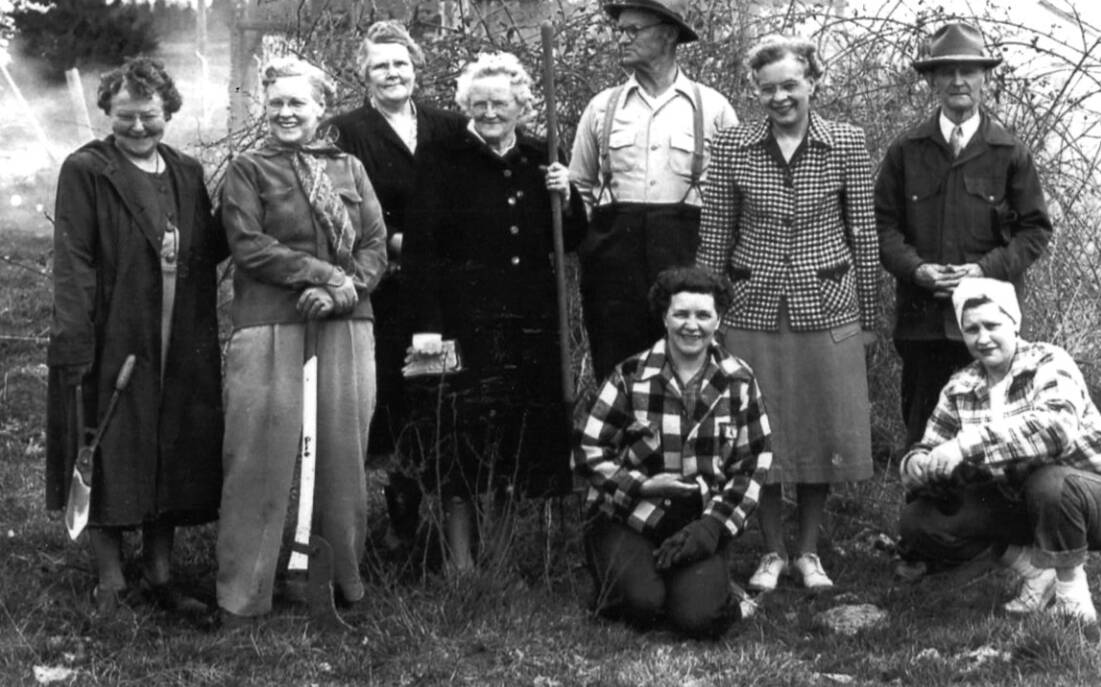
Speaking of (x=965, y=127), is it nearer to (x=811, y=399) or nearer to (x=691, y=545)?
(x=811, y=399)

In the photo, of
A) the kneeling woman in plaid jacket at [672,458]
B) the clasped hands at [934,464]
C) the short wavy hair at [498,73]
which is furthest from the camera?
the short wavy hair at [498,73]

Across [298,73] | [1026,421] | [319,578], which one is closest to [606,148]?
[298,73]

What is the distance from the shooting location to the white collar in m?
5.63

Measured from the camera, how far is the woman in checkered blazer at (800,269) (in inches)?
216

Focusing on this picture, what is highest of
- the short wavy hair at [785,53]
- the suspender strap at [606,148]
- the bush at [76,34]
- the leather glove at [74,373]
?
the bush at [76,34]

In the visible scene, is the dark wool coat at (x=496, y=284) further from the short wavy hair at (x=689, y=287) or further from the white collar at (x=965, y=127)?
the white collar at (x=965, y=127)

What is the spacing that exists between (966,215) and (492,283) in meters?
1.72

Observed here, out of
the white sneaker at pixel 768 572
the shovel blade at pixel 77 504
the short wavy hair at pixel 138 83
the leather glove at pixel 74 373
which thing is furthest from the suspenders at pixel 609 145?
the shovel blade at pixel 77 504

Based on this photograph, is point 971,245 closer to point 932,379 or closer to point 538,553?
point 932,379

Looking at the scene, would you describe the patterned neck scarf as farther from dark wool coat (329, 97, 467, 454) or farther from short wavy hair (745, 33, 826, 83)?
short wavy hair (745, 33, 826, 83)

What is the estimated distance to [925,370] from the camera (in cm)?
579

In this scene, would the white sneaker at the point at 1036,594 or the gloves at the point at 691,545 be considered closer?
the gloves at the point at 691,545

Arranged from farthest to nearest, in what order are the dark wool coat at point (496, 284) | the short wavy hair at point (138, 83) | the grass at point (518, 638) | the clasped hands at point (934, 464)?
1. the dark wool coat at point (496, 284)
2. the clasped hands at point (934, 464)
3. the short wavy hair at point (138, 83)
4. the grass at point (518, 638)

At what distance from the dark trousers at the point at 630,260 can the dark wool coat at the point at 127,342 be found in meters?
1.40
